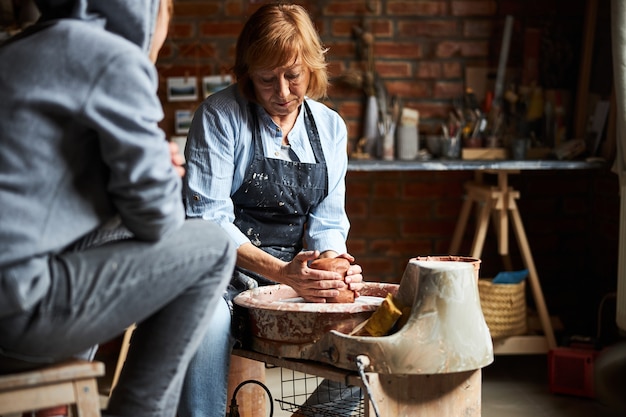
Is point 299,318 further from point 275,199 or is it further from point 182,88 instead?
point 182,88

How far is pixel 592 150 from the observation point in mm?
4070

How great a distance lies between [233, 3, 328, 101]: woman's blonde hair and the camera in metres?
2.54

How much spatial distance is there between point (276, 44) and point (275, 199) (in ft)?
1.52

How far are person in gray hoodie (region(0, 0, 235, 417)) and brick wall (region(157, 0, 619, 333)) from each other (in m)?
2.55

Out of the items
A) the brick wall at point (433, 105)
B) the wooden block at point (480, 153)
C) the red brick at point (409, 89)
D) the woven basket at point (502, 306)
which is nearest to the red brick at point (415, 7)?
the brick wall at point (433, 105)

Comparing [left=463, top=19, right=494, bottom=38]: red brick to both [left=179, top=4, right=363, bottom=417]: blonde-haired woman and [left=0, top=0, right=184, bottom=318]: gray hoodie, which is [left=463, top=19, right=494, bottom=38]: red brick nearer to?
[left=179, top=4, right=363, bottom=417]: blonde-haired woman

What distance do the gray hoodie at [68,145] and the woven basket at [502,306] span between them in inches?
89.6

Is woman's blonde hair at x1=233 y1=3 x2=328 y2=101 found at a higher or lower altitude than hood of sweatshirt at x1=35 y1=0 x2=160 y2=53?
lower

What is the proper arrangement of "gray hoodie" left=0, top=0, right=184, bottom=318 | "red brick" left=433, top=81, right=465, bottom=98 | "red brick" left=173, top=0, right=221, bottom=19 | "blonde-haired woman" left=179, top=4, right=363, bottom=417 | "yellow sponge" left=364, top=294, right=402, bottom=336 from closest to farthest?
1. "gray hoodie" left=0, top=0, right=184, bottom=318
2. "yellow sponge" left=364, top=294, right=402, bottom=336
3. "blonde-haired woman" left=179, top=4, right=363, bottom=417
4. "red brick" left=173, top=0, right=221, bottom=19
5. "red brick" left=433, top=81, right=465, bottom=98

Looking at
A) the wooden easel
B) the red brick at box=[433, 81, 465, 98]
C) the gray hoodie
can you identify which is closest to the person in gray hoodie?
the gray hoodie

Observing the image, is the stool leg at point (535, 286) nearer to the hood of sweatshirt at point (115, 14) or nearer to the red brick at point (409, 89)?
the red brick at point (409, 89)

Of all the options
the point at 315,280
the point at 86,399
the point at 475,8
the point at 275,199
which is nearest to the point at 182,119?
the point at 475,8

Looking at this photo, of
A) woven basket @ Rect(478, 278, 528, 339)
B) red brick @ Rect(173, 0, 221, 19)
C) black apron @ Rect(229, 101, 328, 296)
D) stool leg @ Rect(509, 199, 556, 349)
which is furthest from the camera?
red brick @ Rect(173, 0, 221, 19)

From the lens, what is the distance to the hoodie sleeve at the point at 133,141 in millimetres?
1574
